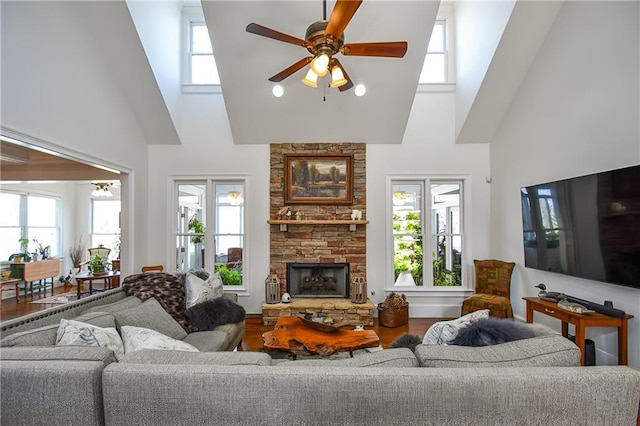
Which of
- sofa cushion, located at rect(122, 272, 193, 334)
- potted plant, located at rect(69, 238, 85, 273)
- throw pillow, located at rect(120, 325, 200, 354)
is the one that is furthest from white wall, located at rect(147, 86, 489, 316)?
potted plant, located at rect(69, 238, 85, 273)

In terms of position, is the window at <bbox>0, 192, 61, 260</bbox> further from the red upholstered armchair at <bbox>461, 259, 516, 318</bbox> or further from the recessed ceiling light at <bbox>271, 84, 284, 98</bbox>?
the red upholstered armchair at <bbox>461, 259, 516, 318</bbox>

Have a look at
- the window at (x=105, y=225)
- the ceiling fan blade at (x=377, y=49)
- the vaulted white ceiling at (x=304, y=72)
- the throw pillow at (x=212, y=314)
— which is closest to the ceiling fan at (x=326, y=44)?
the ceiling fan blade at (x=377, y=49)

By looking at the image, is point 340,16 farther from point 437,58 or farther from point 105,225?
point 105,225

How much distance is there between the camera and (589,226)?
2973 millimetres

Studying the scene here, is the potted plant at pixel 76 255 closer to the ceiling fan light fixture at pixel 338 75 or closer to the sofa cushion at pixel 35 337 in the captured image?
the sofa cushion at pixel 35 337

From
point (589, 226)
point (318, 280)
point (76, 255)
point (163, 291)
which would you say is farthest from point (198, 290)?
point (76, 255)

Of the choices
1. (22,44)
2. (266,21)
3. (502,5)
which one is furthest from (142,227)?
(502,5)

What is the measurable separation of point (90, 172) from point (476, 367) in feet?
18.2

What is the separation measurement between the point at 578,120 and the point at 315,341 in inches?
136

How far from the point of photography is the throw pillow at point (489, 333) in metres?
1.67

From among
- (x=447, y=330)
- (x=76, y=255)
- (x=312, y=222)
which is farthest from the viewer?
(x=76, y=255)

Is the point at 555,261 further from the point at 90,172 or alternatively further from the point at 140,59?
the point at 90,172

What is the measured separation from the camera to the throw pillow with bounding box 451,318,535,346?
167cm

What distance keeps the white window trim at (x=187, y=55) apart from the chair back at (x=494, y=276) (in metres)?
4.79
